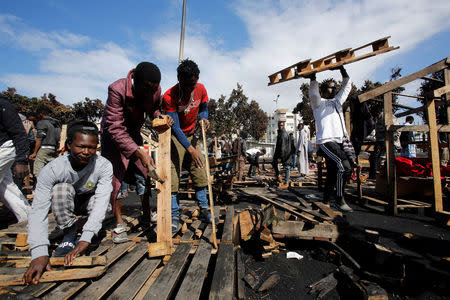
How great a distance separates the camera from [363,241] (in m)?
2.43

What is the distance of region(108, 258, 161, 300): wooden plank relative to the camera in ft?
4.90

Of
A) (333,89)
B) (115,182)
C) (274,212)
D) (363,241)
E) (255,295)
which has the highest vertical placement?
(333,89)

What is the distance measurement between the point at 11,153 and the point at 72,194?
166 cm

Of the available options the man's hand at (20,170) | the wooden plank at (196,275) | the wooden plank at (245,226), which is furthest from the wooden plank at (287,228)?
the man's hand at (20,170)

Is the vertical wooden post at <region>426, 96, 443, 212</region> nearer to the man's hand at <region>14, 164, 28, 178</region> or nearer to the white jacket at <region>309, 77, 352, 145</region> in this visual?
the white jacket at <region>309, 77, 352, 145</region>

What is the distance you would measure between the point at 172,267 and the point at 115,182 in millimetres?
1431

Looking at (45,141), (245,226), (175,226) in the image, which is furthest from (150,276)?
(45,141)

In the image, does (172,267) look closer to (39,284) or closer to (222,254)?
(222,254)

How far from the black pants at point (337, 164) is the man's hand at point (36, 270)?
156 inches

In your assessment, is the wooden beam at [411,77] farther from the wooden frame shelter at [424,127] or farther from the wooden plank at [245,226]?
the wooden plank at [245,226]

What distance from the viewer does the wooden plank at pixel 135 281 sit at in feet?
4.90

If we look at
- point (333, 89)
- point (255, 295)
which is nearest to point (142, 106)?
point (255, 295)

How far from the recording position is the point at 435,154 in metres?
3.62

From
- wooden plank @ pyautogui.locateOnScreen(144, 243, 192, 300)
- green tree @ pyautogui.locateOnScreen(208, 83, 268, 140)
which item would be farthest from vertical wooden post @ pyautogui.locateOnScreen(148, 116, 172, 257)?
green tree @ pyautogui.locateOnScreen(208, 83, 268, 140)
